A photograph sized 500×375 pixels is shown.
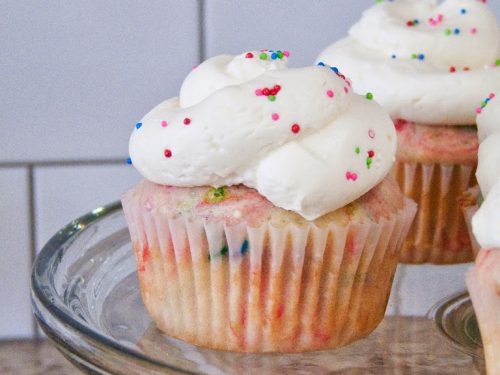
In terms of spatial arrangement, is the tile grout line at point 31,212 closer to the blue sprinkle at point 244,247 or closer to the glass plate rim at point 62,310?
the glass plate rim at point 62,310

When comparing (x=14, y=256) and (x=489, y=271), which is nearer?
(x=489, y=271)

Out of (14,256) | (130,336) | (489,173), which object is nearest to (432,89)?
(489,173)

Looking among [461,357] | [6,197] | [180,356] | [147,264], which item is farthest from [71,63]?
[461,357]

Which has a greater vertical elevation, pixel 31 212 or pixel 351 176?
pixel 351 176

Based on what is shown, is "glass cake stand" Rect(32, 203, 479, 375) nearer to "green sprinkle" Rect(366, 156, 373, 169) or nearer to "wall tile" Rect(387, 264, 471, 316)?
"wall tile" Rect(387, 264, 471, 316)

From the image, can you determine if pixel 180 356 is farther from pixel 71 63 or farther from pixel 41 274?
pixel 71 63

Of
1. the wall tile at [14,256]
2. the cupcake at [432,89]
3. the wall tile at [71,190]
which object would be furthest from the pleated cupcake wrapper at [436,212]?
the wall tile at [14,256]

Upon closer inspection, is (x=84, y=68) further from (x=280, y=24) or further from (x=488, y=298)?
(x=488, y=298)

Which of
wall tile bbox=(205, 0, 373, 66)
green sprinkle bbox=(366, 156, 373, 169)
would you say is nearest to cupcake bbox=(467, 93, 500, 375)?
green sprinkle bbox=(366, 156, 373, 169)
